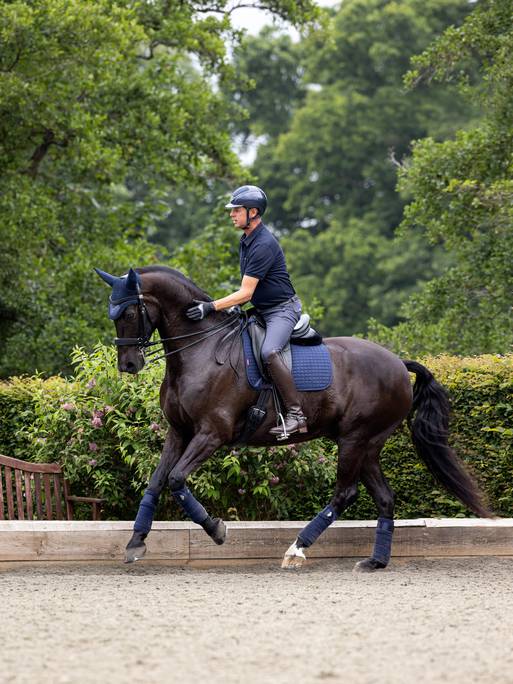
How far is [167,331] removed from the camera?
9.08 m

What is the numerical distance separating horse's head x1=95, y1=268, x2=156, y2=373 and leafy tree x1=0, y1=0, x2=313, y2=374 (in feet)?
30.4

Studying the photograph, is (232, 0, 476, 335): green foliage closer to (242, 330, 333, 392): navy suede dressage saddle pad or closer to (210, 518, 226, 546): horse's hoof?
(242, 330, 333, 392): navy suede dressage saddle pad

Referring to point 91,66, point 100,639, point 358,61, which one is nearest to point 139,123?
point 91,66

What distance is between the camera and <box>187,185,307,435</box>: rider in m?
8.91

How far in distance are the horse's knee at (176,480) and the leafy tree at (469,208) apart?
32.2 ft

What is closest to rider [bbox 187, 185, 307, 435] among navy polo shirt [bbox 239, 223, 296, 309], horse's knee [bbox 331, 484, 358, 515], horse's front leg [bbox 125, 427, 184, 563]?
navy polo shirt [bbox 239, 223, 296, 309]

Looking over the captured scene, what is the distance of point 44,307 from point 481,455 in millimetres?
10487

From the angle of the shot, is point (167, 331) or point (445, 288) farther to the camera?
point (445, 288)

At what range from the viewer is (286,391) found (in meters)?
8.92

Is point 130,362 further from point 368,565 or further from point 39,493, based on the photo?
point 368,565

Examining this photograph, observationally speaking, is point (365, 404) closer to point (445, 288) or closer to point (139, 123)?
point (445, 288)

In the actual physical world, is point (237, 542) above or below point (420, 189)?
below

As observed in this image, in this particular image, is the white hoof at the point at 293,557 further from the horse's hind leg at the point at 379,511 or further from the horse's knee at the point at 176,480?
the horse's knee at the point at 176,480

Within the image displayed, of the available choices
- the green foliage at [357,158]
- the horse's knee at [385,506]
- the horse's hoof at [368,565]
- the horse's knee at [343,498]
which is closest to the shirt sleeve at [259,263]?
the horse's knee at [343,498]
